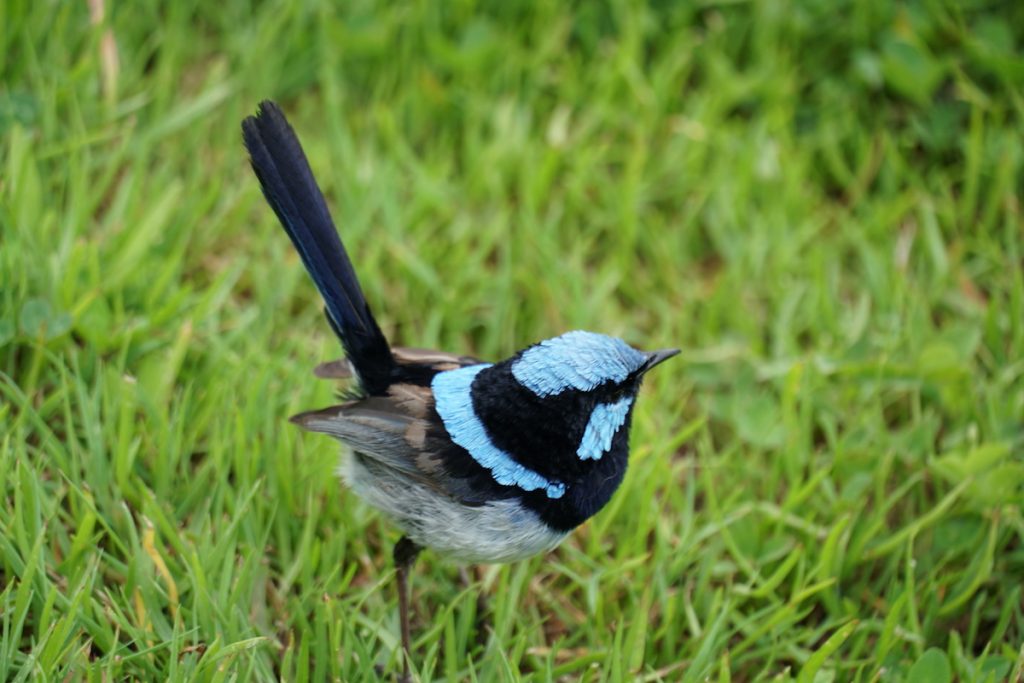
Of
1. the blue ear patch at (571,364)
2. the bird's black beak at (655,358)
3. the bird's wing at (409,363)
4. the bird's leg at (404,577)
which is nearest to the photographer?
the blue ear patch at (571,364)

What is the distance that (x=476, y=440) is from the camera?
3029mm

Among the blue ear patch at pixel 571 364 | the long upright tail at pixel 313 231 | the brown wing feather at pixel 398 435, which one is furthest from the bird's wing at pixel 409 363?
the blue ear patch at pixel 571 364

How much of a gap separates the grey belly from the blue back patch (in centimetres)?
24

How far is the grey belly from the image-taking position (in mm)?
2973

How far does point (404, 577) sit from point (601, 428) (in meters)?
0.79

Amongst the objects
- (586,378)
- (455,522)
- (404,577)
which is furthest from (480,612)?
(586,378)

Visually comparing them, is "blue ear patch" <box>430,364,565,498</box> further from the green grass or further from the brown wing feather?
the green grass

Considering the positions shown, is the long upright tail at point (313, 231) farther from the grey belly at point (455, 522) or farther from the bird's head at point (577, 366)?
the bird's head at point (577, 366)

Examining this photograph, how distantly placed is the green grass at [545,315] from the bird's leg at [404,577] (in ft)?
0.27

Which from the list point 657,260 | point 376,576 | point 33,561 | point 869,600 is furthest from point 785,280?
A: point 33,561

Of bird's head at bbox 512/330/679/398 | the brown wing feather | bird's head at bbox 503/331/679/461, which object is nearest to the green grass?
the brown wing feather

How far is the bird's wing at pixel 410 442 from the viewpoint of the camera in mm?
3006

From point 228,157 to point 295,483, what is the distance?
1.76 metres

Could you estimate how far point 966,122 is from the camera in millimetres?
5188
